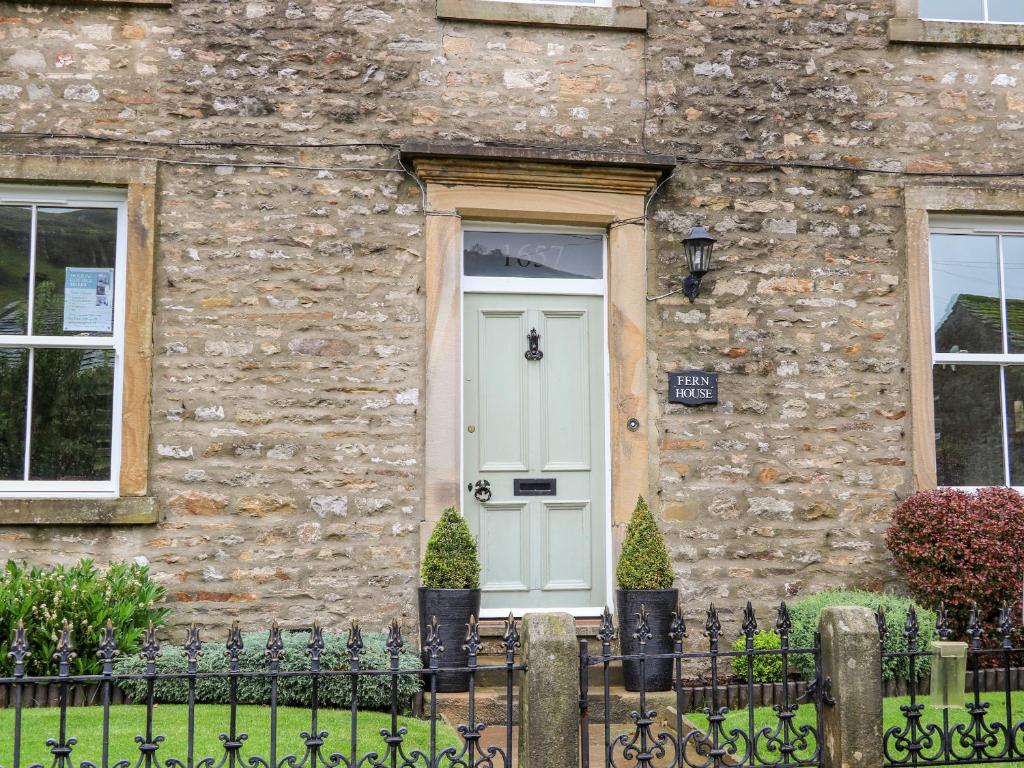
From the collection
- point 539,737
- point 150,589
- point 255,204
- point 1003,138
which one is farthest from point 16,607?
point 1003,138

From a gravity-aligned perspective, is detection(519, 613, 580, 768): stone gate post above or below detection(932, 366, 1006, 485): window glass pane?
below

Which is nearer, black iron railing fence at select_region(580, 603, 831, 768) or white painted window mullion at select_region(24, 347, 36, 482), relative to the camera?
black iron railing fence at select_region(580, 603, 831, 768)

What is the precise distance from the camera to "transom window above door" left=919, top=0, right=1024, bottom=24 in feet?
26.6

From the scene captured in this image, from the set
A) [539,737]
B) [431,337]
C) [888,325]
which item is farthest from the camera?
[888,325]

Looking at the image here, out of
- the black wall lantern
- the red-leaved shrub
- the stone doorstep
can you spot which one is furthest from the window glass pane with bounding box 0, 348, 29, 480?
the red-leaved shrub

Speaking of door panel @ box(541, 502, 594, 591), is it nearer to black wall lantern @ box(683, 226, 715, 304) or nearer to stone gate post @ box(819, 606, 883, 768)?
black wall lantern @ box(683, 226, 715, 304)

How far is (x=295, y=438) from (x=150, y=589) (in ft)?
4.18

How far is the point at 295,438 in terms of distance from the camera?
7082 millimetres

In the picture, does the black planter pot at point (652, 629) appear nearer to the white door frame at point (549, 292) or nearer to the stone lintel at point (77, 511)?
the white door frame at point (549, 292)

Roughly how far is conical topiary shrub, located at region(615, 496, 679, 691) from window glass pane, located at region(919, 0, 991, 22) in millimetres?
4420

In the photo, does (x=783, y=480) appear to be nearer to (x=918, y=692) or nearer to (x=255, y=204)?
(x=918, y=692)

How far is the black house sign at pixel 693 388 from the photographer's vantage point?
7.41 meters

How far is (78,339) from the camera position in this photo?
7.13 m

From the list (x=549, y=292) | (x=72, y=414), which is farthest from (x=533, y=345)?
(x=72, y=414)
